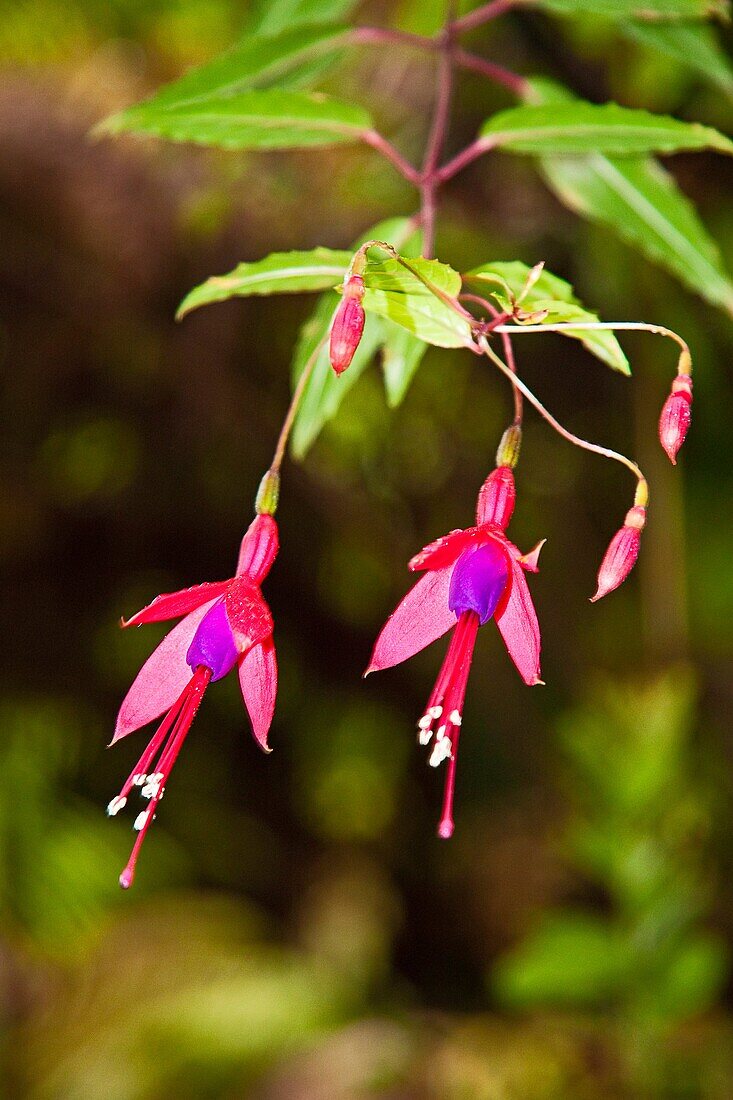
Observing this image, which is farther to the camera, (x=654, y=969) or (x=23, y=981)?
(x=23, y=981)

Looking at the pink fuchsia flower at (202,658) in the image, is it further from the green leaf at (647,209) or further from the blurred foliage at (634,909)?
the blurred foliage at (634,909)

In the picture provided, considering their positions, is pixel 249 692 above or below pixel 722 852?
above

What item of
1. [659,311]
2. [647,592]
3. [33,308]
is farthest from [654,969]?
[33,308]

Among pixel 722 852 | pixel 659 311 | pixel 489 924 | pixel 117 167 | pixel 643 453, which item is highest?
pixel 117 167

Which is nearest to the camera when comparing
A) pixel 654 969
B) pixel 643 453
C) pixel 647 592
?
pixel 654 969

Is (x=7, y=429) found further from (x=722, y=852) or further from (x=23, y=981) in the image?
(x=722, y=852)

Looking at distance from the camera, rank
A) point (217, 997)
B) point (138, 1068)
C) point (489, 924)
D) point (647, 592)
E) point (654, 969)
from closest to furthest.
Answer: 1. point (654, 969)
2. point (647, 592)
3. point (138, 1068)
4. point (217, 997)
5. point (489, 924)

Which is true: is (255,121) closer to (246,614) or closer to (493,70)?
(493,70)
